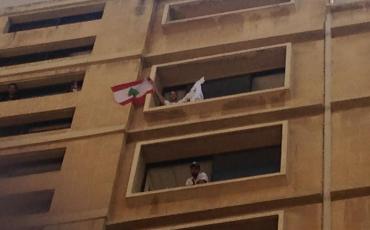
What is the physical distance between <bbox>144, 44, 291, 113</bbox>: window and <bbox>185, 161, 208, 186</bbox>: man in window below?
2484 mm

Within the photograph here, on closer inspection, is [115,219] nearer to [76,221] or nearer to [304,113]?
[76,221]

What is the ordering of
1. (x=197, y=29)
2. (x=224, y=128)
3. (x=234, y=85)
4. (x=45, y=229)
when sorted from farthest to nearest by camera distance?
(x=197, y=29) → (x=234, y=85) → (x=224, y=128) → (x=45, y=229)

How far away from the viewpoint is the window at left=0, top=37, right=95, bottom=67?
2700cm

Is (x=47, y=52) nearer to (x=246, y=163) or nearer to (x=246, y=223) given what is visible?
(x=246, y=163)

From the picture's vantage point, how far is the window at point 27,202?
2184 centimetres

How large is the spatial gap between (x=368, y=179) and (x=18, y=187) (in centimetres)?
749

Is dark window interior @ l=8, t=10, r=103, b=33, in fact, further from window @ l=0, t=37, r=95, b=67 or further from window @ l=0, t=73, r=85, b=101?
window @ l=0, t=73, r=85, b=101

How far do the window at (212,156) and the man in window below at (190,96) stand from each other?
1.49 metres

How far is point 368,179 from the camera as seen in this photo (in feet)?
63.2

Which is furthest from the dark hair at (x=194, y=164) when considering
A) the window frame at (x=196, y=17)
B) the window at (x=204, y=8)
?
the window at (x=204, y=8)

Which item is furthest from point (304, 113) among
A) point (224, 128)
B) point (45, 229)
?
point (45, 229)

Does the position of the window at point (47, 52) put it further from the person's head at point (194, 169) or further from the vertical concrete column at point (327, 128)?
the person's head at point (194, 169)

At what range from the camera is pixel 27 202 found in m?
22.1

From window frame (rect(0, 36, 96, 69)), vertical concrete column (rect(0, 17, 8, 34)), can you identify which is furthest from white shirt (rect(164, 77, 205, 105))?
vertical concrete column (rect(0, 17, 8, 34))
